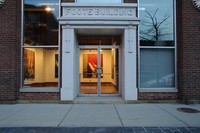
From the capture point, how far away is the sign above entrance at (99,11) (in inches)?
362

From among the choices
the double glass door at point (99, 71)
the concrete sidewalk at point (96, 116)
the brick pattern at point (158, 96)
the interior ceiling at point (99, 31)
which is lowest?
the concrete sidewalk at point (96, 116)

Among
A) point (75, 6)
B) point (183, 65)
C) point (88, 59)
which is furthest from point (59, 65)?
point (183, 65)

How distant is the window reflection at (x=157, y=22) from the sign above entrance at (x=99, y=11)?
0.76 meters

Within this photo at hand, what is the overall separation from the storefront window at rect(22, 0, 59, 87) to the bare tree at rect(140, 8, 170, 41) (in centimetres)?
431

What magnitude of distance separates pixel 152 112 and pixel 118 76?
3.57 meters

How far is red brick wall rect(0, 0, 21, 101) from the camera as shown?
891 centimetres

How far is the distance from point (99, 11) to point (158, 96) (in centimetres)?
487

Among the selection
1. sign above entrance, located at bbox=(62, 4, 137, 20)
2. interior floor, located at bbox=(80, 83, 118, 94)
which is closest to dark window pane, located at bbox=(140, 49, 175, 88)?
interior floor, located at bbox=(80, 83, 118, 94)

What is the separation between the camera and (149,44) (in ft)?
31.3

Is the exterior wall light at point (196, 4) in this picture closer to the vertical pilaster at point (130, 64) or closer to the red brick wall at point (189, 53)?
the red brick wall at point (189, 53)

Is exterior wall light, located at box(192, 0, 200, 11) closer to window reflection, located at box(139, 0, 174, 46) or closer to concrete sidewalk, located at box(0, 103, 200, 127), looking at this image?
window reflection, located at box(139, 0, 174, 46)

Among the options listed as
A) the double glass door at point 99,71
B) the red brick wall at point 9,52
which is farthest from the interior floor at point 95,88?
the red brick wall at point 9,52

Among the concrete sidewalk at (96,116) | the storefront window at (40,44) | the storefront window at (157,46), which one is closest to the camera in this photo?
the concrete sidewalk at (96,116)

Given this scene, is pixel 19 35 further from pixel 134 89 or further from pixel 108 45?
pixel 134 89
